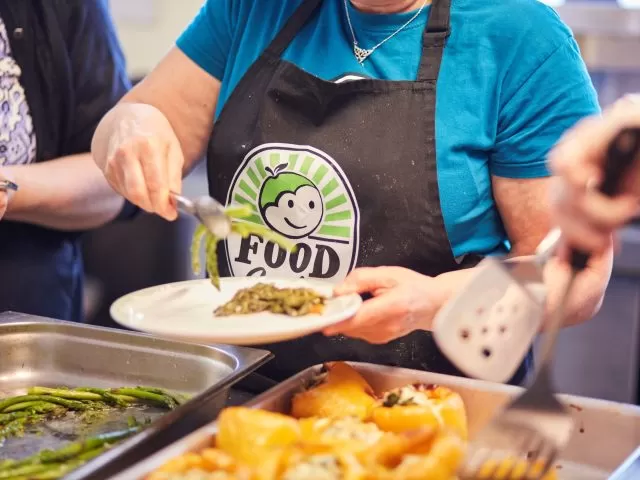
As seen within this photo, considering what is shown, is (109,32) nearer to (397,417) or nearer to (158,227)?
(397,417)

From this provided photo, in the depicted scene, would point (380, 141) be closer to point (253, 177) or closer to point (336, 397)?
point (253, 177)

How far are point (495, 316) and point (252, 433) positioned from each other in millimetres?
342

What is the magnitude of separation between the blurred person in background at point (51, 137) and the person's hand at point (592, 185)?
1324 millimetres

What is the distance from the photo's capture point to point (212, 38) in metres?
1.87

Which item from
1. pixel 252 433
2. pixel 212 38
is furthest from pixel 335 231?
pixel 252 433

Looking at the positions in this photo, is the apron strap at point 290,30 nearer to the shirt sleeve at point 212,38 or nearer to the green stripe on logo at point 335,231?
the shirt sleeve at point 212,38

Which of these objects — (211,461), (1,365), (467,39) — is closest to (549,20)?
(467,39)

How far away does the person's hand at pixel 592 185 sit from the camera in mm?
981

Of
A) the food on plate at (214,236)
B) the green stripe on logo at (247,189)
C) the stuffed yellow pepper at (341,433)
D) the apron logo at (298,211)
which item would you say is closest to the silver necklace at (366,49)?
the apron logo at (298,211)

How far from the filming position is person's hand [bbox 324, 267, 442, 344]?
4.38ft

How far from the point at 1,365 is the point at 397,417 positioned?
84 centimetres

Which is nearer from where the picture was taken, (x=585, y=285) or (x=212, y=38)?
(x=585, y=285)

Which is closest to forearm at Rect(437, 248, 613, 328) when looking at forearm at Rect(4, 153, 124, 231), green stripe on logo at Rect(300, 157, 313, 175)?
green stripe on logo at Rect(300, 157, 313, 175)

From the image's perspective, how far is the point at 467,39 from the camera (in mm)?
1646
